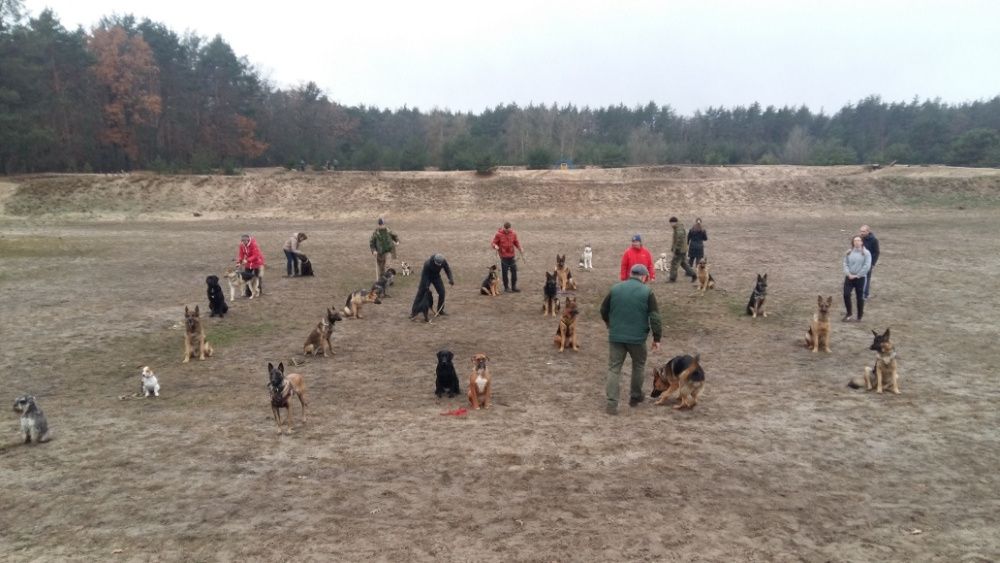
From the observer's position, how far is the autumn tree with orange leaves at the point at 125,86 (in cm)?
4575

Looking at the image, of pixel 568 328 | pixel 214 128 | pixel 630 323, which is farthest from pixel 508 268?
pixel 214 128

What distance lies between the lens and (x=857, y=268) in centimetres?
1113

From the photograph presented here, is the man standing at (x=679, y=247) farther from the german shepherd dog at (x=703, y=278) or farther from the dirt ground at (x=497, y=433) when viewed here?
the german shepherd dog at (x=703, y=278)

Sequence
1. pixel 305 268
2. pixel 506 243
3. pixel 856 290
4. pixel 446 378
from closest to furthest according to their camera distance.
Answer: pixel 446 378, pixel 856 290, pixel 506 243, pixel 305 268

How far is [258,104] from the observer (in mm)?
58344

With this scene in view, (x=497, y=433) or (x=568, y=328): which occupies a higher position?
(x=568, y=328)

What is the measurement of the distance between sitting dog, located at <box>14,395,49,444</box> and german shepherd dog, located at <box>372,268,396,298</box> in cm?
818

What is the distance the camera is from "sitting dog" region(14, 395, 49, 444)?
22.1ft

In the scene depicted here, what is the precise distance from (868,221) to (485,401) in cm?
3126

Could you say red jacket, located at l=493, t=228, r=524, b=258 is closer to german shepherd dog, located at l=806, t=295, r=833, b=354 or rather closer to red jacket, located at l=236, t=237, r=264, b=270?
red jacket, located at l=236, t=237, r=264, b=270

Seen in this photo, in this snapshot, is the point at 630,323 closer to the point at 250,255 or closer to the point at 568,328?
the point at 568,328

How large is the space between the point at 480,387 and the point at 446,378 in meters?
0.62

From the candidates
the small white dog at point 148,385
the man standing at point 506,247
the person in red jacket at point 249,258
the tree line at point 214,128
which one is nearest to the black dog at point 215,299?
the person in red jacket at point 249,258

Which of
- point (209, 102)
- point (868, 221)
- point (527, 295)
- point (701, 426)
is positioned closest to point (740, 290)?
→ point (527, 295)
